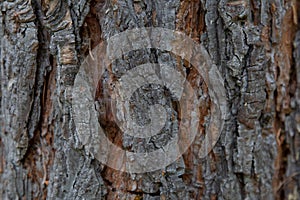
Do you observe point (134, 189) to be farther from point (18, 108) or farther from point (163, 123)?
point (18, 108)

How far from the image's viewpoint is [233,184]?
39.6 inches

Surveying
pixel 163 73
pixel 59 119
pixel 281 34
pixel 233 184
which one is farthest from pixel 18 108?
pixel 281 34

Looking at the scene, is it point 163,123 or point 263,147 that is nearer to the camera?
point 163,123

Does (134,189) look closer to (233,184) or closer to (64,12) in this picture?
(233,184)

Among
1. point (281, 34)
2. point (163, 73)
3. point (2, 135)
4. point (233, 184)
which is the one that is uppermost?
point (281, 34)

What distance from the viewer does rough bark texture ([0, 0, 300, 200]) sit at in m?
0.91

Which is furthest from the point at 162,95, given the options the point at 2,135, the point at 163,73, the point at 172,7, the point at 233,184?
the point at 2,135

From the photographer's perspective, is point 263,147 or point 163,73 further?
point 263,147

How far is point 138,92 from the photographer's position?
2.97 feet

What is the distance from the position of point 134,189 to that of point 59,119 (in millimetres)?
255

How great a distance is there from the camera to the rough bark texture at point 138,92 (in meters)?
0.91

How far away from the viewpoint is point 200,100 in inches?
37.9

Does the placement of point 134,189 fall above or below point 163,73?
below

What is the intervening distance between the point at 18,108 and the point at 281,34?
73 centimetres
